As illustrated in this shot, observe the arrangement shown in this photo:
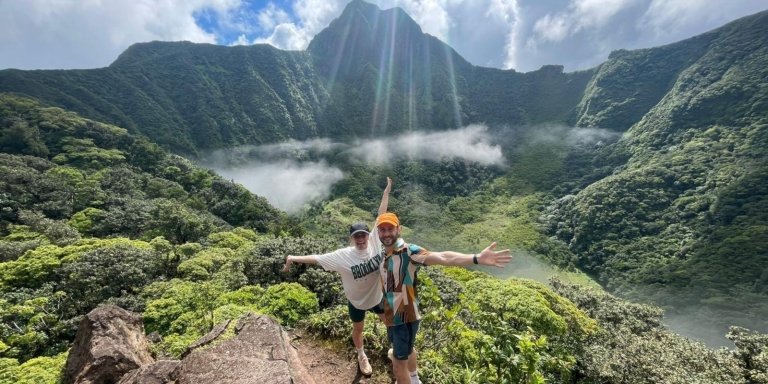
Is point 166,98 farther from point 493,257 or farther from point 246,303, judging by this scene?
point 493,257

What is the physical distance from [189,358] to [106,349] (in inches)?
105

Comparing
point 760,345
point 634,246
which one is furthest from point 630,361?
point 634,246

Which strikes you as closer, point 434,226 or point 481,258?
point 481,258

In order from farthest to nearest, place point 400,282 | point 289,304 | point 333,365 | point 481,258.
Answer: point 289,304 → point 333,365 → point 400,282 → point 481,258

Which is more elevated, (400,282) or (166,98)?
(166,98)

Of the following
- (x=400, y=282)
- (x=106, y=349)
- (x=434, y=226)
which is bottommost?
(x=434, y=226)

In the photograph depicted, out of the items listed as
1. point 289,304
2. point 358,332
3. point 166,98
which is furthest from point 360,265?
point 166,98

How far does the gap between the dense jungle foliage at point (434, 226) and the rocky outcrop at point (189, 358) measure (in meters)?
1.17

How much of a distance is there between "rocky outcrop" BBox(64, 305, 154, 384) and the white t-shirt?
392 cm

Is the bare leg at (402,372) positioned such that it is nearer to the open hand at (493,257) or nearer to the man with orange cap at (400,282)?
the man with orange cap at (400,282)

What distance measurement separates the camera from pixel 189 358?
445cm

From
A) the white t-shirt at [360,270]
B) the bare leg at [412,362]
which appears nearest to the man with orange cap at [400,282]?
the bare leg at [412,362]

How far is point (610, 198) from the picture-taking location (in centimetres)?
12669

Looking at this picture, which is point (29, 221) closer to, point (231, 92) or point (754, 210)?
point (754, 210)
